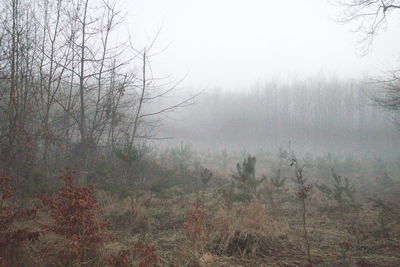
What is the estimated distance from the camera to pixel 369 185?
1006 centimetres

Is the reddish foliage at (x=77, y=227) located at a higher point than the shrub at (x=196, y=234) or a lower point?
higher

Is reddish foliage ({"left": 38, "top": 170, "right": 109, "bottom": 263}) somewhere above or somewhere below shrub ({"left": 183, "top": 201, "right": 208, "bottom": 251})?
above

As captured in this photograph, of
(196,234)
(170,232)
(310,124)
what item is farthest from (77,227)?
(310,124)

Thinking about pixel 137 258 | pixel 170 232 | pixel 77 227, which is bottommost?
pixel 170 232

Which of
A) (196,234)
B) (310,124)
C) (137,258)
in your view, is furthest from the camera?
(310,124)

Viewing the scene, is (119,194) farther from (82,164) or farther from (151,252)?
(151,252)

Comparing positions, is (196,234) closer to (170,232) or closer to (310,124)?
(170,232)

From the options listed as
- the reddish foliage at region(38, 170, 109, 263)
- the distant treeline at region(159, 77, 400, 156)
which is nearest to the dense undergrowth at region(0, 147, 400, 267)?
the reddish foliage at region(38, 170, 109, 263)

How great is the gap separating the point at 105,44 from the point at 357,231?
683 centimetres

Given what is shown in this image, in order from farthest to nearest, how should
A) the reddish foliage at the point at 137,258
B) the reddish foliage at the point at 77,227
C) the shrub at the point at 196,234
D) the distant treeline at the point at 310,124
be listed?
the distant treeline at the point at 310,124 < the shrub at the point at 196,234 < the reddish foliage at the point at 77,227 < the reddish foliage at the point at 137,258

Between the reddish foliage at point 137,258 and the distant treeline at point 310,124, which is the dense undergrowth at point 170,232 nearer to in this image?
the reddish foliage at point 137,258

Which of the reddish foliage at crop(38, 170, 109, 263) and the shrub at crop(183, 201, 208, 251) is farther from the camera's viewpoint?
the shrub at crop(183, 201, 208, 251)

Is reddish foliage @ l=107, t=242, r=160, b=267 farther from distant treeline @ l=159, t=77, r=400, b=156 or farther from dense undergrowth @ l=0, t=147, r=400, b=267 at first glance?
distant treeline @ l=159, t=77, r=400, b=156

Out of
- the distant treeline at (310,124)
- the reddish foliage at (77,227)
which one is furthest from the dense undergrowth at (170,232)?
the distant treeline at (310,124)
